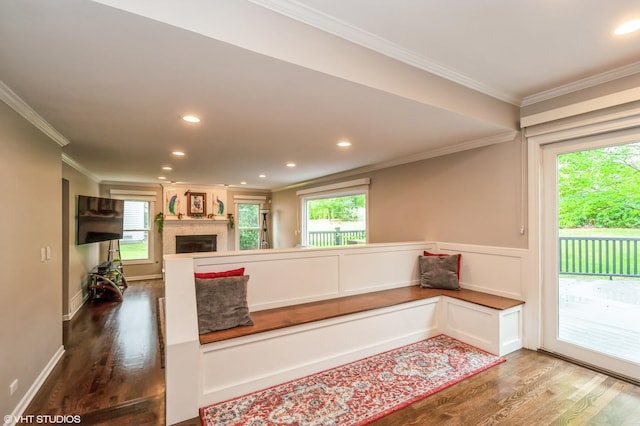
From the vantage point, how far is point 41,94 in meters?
2.17

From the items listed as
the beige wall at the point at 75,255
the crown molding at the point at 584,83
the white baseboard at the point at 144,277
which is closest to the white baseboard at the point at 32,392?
the beige wall at the point at 75,255

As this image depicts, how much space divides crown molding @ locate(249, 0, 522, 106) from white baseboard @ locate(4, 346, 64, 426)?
127 inches

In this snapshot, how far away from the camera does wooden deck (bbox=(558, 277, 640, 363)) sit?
261 centimetres

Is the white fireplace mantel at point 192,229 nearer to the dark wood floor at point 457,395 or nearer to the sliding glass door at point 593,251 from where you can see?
the dark wood floor at point 457,395

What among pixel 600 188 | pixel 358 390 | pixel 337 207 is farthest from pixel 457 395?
pixel 337 207

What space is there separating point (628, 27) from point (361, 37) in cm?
176

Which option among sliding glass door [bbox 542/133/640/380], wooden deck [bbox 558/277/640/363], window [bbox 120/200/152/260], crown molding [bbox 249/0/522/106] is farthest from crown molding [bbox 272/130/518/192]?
window [bbox 120/200/152/260]

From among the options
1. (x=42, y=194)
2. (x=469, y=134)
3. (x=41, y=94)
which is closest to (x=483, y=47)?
(x=469, y=134)

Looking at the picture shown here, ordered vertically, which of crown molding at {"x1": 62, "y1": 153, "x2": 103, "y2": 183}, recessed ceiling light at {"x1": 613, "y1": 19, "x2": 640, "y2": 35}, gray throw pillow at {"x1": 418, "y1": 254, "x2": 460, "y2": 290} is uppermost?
recessed ceiling light at {"x1": 613, "y1": 19, "x2": 640, "y2": 35}

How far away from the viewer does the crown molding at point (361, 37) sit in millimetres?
1726

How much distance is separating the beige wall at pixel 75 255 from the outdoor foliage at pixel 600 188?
628 centimetres

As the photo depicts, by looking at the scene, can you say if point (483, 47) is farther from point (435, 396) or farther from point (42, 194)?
point (42, 194)

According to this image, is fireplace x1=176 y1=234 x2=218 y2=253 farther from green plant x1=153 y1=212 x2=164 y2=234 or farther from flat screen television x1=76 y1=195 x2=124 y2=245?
flat screen television x1=76 y1=195 x2=124 y2=245

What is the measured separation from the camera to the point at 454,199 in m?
3.93
